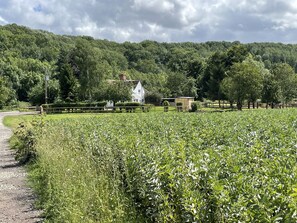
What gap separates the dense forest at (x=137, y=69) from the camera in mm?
56094

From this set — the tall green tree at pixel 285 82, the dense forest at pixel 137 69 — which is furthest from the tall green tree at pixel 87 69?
the tall green tree at pixel 285 82

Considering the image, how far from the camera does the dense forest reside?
2208 inches

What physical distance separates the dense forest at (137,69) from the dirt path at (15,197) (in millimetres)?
42035

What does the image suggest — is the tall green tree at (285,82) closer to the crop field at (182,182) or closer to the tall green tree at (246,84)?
the tall green tree at (246,84)

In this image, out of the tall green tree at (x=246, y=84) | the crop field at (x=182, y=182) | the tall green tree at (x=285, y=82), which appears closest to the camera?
the crop field at (x=182, y=182)

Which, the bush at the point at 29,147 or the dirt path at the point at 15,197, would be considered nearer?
the dirt path at the point at 15,197

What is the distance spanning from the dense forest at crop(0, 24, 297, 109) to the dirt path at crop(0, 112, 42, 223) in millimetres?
42035

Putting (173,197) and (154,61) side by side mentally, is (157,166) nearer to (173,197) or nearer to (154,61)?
(173,197)

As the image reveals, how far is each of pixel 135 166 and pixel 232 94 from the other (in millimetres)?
48195

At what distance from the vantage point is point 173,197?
4.46m

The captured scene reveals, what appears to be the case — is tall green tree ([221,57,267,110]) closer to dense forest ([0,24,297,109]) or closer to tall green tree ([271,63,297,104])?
dense forest ([0,24,297,109])

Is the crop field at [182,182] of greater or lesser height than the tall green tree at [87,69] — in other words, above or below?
below

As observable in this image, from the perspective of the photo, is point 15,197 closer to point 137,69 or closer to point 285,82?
point 285,82

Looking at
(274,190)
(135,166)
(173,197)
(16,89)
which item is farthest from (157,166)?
(16,89)
